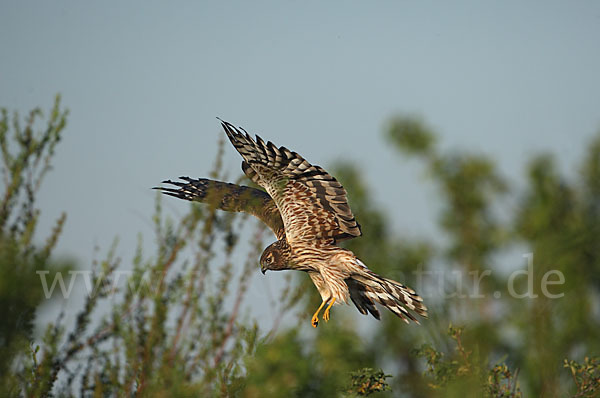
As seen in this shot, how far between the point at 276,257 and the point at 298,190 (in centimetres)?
84

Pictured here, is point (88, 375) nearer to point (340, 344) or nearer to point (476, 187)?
point (340, 344)

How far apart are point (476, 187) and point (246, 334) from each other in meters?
15.7

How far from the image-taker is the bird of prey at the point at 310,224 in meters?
6.42

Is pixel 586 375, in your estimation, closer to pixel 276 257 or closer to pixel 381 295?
pixel 381 295

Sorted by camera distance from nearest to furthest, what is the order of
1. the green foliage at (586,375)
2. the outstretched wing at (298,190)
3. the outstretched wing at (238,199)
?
1. the green foliage at (586,375)
2. the outstretched wing at (298,190)
3. the outstretched wing at (238,199)

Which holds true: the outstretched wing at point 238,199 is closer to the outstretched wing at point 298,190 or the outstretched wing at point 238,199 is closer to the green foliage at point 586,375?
the outstretched wing at point 298,190

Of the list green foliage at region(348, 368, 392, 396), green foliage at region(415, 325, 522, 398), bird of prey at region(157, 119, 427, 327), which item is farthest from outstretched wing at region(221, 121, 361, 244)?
green foliage at region(348, 368, 392, 396)

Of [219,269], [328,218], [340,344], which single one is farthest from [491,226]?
[340,344]

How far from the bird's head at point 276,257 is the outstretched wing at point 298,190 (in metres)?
0.12

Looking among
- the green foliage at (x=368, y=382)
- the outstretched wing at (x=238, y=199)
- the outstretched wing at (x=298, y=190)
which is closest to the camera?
the green foliage at (x=368, y=382)

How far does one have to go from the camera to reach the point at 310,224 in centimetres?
709

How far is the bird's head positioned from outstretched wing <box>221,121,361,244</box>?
12cm

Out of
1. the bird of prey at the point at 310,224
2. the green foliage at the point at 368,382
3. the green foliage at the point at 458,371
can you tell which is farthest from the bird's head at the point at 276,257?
the green foliage at the point at 368,382

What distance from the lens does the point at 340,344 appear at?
178cm
